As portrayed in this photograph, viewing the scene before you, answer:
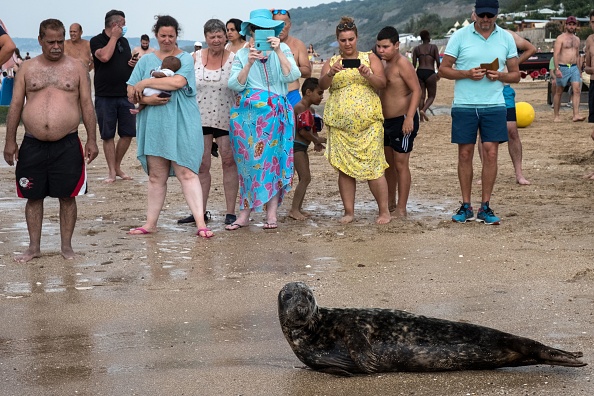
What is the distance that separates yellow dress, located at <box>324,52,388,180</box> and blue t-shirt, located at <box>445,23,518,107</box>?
820 millimetres

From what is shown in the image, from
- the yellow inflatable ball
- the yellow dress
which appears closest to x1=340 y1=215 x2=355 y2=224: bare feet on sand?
the yellow dress

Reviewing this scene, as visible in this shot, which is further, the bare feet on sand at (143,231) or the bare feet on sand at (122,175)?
the bare feet on sand at (122,175)

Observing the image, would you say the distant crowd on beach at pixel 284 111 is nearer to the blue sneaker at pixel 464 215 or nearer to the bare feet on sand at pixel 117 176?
the blue sneaker at pixel 464 215

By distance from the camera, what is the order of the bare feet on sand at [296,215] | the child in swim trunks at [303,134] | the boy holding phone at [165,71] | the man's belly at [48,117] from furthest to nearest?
the bare feet on sand at [296,215], the child in swim trunks at [303,134], the boy holding phone at [165,71], the man's belly at [48,117]

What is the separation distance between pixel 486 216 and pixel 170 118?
9.62ft

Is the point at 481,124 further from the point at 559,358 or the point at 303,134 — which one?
the point at 559,358

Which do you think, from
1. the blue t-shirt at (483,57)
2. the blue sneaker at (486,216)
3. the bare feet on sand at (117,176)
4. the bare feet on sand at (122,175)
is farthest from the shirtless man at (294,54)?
the bare feet on sand at (122,175)

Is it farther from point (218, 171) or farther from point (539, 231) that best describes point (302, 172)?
point (218, 171)

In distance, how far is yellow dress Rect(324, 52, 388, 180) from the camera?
8.87 metres

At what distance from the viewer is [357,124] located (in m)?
8.88

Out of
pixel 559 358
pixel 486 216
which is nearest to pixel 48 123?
pixel 486 216

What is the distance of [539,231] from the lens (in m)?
8.30

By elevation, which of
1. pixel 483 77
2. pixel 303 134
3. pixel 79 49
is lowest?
pixel 303 134

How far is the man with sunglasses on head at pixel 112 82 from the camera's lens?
11.8 metres
